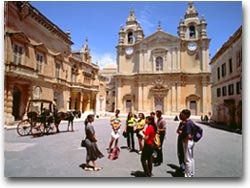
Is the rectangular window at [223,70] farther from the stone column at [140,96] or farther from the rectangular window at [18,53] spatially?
the stone column at [140,96]

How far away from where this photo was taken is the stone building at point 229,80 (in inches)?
197

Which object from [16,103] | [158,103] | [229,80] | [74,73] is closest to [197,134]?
[229,80]

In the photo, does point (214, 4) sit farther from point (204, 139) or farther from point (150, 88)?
point (150, 88)

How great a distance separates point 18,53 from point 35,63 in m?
1.50

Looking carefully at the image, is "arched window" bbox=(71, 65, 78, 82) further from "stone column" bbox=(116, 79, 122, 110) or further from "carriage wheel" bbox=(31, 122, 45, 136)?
"carriage wheel" bbox=(31, 122, 45, 136)

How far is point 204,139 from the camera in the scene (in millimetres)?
5320

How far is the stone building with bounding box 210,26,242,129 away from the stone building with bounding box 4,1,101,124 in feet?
13.0

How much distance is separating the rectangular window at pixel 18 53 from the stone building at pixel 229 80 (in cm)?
756

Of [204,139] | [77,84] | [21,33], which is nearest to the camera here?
[204,139]

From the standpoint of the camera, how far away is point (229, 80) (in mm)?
6629

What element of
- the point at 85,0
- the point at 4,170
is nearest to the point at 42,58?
the point at 85,0

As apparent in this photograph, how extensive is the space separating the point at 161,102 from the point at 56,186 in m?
15.9

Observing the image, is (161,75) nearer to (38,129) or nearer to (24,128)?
(38,129)

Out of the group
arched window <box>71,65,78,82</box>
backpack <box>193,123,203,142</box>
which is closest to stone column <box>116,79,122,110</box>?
arched window <box>71,65,78,82</box>
